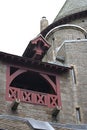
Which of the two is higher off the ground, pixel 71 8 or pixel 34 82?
pixel 71 8

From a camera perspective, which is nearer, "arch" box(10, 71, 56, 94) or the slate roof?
"arch" box(10, 71, 56, 94)

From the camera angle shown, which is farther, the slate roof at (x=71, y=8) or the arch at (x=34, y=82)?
the slate roof at (x=71, y=8)

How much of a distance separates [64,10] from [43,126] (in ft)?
61.9

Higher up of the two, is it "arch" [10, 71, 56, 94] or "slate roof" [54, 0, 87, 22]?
"slate roof" [54, 0, 87, 22]

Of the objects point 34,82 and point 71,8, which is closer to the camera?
point 34,82

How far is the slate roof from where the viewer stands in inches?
1195

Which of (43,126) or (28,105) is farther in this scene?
(28,105)

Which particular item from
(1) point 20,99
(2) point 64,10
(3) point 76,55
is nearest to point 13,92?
(1) point 20,99

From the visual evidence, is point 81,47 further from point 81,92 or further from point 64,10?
point 64,10

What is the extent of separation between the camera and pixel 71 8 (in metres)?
32.0

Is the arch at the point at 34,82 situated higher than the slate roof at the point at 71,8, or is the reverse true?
the slate roof at the point at 71,8

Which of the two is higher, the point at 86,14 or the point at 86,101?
the point at 86,14

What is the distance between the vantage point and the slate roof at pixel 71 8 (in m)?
30.3

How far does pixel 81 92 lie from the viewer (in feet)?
71.6
